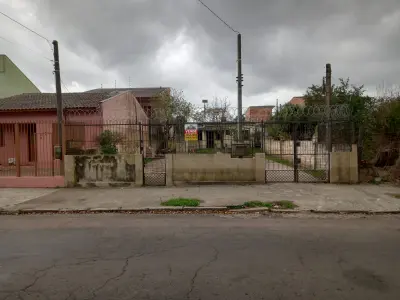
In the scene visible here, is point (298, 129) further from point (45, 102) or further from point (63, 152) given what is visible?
point (45, 102)

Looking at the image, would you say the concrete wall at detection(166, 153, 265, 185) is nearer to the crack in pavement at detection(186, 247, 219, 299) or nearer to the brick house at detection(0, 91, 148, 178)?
the brick house at detection(0, 91, 148, 178)

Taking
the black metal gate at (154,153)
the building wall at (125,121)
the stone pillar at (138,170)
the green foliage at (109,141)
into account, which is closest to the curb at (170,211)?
the stone pillar at (138,170)

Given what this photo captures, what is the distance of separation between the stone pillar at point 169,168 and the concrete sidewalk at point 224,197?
0.50 m

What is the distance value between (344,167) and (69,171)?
10097 millimetres

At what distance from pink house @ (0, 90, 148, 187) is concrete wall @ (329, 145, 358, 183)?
23.9 ft

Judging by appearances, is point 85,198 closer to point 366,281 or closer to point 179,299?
point 179,299

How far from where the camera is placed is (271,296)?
345cm

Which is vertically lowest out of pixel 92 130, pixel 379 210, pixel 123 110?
pixel 379 210

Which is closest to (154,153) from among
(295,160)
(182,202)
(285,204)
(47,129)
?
(182,202)

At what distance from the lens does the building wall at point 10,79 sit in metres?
25.2

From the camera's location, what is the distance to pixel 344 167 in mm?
11352

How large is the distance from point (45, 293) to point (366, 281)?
3.79 m

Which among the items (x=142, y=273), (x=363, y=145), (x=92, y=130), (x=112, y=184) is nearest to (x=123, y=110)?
(x=92, y=130)

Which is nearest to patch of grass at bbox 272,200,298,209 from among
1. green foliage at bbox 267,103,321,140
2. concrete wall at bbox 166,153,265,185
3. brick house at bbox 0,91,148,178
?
concrete wall at bbox 166,153,265,185
